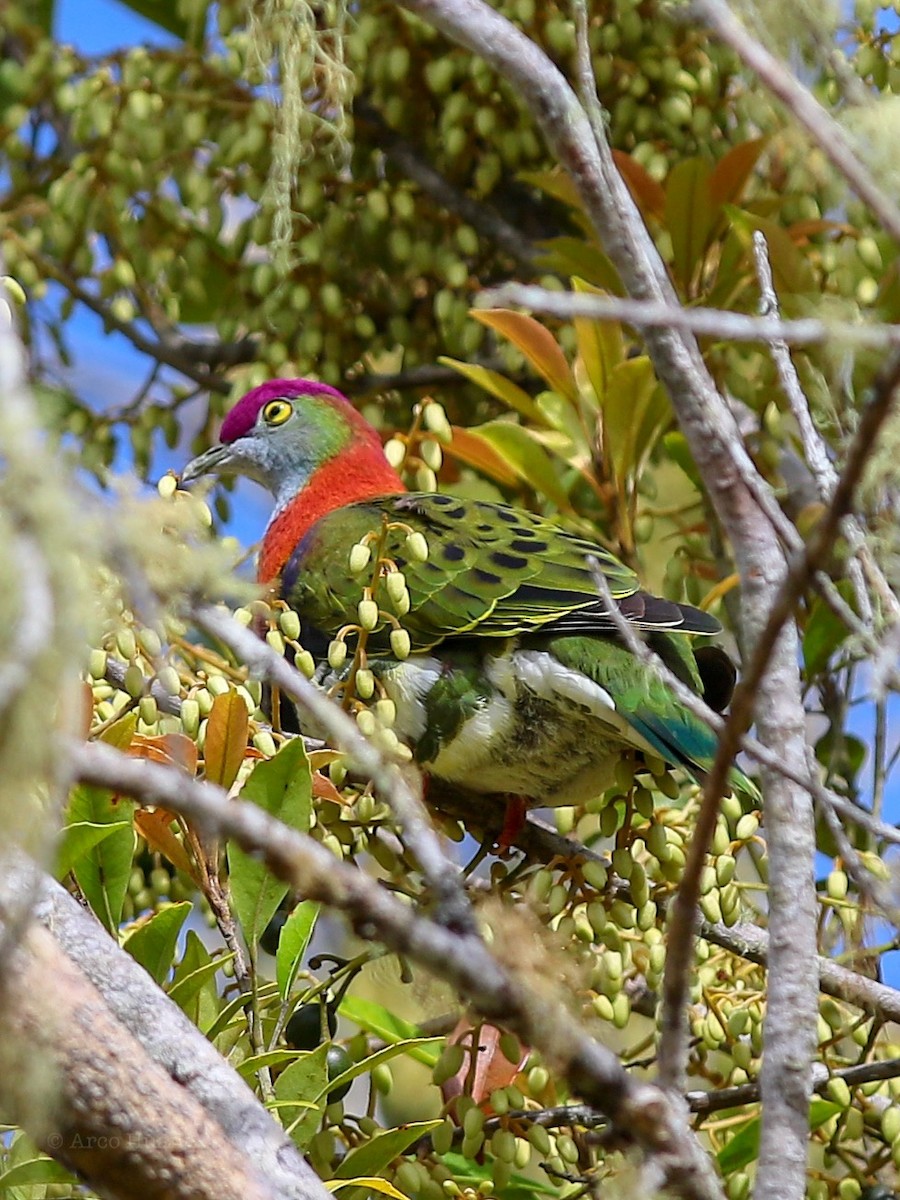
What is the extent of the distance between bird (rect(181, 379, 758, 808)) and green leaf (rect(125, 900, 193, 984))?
0.50 m

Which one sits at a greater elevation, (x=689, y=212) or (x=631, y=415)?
(x=689, y=212)

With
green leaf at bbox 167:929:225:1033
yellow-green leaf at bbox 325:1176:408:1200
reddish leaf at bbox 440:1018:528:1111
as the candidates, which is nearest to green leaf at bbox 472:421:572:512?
reddish leaf at bbox 440:1018:528:1111

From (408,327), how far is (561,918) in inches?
54.9

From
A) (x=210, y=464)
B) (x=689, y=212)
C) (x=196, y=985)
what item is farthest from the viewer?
(x=210, y=464)

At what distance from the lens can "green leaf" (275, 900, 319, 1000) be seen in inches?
73.8

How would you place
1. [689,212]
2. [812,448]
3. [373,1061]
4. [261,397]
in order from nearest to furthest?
[812,448], [373,1061], [689,212], [261,397]

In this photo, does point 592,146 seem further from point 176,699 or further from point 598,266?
point 598,266

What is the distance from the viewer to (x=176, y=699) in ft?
6.65

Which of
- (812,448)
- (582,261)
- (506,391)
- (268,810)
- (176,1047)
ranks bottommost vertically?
(176,1047)

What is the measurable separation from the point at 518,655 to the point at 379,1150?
85 centimetres

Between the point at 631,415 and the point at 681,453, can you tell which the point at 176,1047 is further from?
the point at 681,453

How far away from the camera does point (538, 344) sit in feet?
9.20

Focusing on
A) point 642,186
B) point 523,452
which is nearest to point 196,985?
point 523,452

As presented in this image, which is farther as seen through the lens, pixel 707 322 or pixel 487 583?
pixel 487 583
